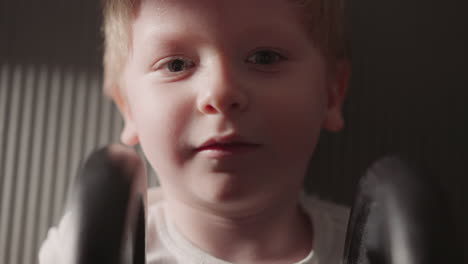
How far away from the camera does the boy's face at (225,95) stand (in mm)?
416

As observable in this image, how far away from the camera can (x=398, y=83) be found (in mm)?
652

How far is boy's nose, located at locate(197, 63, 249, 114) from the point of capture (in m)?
0.40

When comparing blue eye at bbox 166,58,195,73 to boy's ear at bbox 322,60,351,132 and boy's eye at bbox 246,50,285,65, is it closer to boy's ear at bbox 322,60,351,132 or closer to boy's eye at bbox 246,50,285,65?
boy's eye at bbox 246,50,285,65

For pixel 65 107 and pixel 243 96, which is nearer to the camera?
pixel 243 96

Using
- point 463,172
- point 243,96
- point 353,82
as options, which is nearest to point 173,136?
point 243,96

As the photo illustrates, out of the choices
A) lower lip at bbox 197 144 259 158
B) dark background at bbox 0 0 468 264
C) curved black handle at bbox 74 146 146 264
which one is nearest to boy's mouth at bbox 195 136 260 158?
lower lip at bbox 197 144 259 158

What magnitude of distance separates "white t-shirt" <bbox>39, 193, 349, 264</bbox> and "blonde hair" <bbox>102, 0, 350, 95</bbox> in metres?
0.18

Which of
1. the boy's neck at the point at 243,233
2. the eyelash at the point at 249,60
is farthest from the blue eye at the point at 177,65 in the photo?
the boy's neck at the point at 243,233

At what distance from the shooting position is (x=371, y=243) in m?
0.30

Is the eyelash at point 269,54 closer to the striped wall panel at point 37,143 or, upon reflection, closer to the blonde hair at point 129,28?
the blonde hair at point 129,28

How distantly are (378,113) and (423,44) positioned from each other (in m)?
0.11

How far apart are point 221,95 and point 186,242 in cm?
21

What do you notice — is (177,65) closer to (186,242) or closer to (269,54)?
(269,54)

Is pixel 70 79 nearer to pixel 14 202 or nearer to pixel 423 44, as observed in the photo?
pixel 14 202
